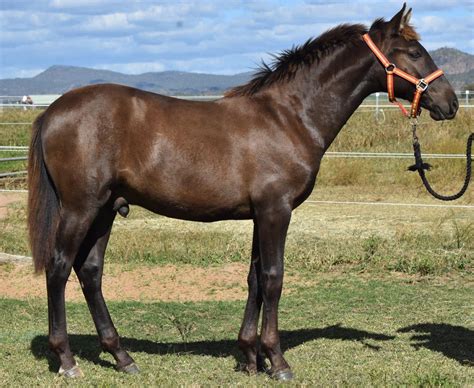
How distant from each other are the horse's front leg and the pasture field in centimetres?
18

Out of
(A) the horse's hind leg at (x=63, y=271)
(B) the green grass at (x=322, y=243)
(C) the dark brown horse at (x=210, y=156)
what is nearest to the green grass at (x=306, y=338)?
(A) the horse's hind leg at (x=63, y=271)

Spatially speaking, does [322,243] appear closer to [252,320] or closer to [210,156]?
[252,320]

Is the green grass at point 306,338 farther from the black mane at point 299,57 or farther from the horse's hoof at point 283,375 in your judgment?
the black mane at point 299,57

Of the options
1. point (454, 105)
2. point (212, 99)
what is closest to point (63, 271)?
point (454, 105)

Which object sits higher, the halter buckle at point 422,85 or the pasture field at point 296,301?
the halter buckle at point 422,85

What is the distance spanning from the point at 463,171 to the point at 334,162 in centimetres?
251

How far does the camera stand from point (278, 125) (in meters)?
5.95

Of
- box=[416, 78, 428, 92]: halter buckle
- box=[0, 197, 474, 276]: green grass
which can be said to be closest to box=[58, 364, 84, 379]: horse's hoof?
box=[416, 78, 428, 92]: halter buckle

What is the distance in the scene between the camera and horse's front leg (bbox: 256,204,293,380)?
5.77 meters

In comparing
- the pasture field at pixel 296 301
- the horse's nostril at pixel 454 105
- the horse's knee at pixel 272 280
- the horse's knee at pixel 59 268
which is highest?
the horse's nostril at pixel 454 105

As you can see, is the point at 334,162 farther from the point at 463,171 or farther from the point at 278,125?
the point at 278,125

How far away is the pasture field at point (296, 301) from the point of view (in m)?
6.10

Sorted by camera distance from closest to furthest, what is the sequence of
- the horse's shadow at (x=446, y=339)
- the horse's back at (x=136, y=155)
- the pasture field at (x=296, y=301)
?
the horse's back at (x=136, y=155)
the pasture field at (x=296, y=301)
the horse's shadow at (x=446, y=339)

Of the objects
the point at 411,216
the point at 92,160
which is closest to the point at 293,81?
the point at 92,160
